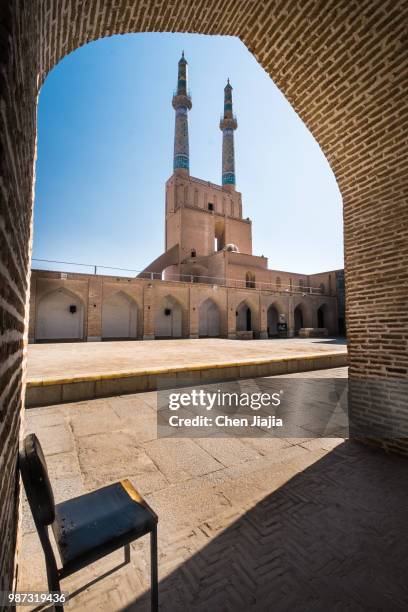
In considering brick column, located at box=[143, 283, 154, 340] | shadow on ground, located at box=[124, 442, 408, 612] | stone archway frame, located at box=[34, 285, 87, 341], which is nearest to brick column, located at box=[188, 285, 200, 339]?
brick column, located at box=[143, 283, 154, 340]

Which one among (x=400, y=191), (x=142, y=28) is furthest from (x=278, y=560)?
(x=142, y=28)

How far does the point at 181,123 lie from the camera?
1501 inches

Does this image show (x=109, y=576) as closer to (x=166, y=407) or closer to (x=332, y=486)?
(x=332, y=486)

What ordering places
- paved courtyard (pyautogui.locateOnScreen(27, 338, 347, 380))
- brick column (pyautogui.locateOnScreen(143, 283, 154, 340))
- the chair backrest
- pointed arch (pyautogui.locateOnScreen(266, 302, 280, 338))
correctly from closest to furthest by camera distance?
the chair backrest → paved courtyard (pyautogui.locateOnScreen(27, 338, 347, 380)) → brick column (pyautogui.locateOnScreen(143, 283, 154, 340)) → pointed arch (pyautogui.locateOnScreen(266, 302, 280, 338))

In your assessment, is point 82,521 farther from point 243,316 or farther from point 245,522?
point 243,316

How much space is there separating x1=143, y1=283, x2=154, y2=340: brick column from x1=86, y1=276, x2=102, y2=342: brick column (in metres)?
3.16

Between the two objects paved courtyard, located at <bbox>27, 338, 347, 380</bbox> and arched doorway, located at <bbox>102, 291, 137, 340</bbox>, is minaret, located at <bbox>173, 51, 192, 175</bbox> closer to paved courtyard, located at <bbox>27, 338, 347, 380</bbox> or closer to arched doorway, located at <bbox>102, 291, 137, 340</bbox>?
arched doorway, located at <bbox>102, 291, 137, 340</bbox>

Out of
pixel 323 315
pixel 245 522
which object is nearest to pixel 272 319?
pixel 323 315

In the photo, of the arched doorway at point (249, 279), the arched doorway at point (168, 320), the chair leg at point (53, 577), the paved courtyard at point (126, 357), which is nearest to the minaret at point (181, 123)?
the arched doorway at point (249, 279)

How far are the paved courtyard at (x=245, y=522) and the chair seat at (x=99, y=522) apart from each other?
408 mm

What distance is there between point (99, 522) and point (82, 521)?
0.10 m

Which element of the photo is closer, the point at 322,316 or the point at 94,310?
the point at 94,310

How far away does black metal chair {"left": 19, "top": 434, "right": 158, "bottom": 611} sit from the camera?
1.27 metres

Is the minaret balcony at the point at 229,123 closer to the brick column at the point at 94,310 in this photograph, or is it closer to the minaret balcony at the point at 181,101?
the minaret balcony at the point at 181,101
